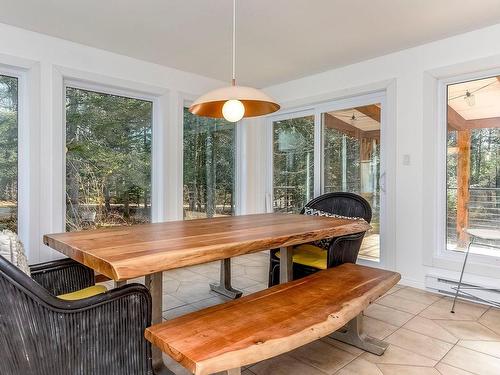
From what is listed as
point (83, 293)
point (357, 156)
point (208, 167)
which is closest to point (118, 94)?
point (208, 167)

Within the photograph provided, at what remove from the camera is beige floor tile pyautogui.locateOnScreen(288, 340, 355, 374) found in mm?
1889

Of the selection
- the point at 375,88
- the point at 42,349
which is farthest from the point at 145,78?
the point at 42,349

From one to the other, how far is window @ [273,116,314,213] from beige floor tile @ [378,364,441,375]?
2.66 metres

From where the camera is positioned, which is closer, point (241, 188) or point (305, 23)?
point (305, 23)

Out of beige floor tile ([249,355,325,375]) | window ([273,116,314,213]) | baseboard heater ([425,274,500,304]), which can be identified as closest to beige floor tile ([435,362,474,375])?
beige floor tile ([249,355,325,375])

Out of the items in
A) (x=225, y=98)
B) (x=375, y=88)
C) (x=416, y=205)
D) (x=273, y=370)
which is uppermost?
(x=375, y=88)

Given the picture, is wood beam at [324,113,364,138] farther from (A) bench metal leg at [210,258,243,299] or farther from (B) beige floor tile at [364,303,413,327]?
(A) bench metal leg at [210,258,243,299]

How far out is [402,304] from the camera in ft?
9.26

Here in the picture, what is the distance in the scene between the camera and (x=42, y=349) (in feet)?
3.97

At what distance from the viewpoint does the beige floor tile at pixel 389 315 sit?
2475 millimetres

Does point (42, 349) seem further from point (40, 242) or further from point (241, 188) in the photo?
point (241, 188)

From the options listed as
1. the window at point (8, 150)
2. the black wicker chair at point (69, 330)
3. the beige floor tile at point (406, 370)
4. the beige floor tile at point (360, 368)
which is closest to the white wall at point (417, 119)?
the beige floor tile at point (406, 370)

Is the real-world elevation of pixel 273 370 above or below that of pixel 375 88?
below

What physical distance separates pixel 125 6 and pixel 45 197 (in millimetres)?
1841
